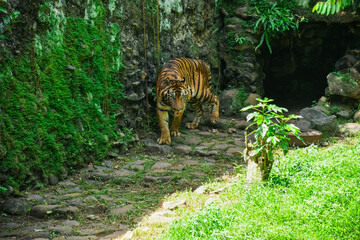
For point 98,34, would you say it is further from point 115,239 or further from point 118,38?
point 115,239

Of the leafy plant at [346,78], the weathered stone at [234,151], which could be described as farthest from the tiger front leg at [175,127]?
the leafy plant at [346,78]

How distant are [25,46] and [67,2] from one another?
3.43 feet

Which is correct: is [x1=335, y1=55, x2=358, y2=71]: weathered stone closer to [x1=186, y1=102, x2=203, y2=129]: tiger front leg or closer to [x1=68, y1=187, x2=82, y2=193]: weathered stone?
[x1=186, y1=102, x2=203, y2=129]: tiger front leg

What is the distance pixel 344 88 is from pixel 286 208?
5.87 m

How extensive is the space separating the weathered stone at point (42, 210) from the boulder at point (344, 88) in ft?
20.9

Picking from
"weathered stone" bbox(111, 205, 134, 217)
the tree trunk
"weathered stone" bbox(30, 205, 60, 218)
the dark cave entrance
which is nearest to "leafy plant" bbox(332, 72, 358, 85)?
the dark cave entrance

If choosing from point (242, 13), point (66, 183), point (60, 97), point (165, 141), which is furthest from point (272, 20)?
point (66, 183)

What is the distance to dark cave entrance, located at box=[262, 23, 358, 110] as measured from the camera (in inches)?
384

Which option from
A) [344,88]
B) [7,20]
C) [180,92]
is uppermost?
[7,20]

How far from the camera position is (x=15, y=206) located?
400 centimetres

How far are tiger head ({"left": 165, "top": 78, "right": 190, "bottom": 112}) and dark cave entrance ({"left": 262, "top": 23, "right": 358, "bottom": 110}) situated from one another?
12.7 feet

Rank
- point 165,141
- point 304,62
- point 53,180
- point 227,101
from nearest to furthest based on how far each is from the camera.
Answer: point 53,180 → point 165,141 → point 227,101 → point 304,62

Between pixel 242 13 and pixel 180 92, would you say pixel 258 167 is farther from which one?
pixel 242 13

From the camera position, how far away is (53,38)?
5.10 m
